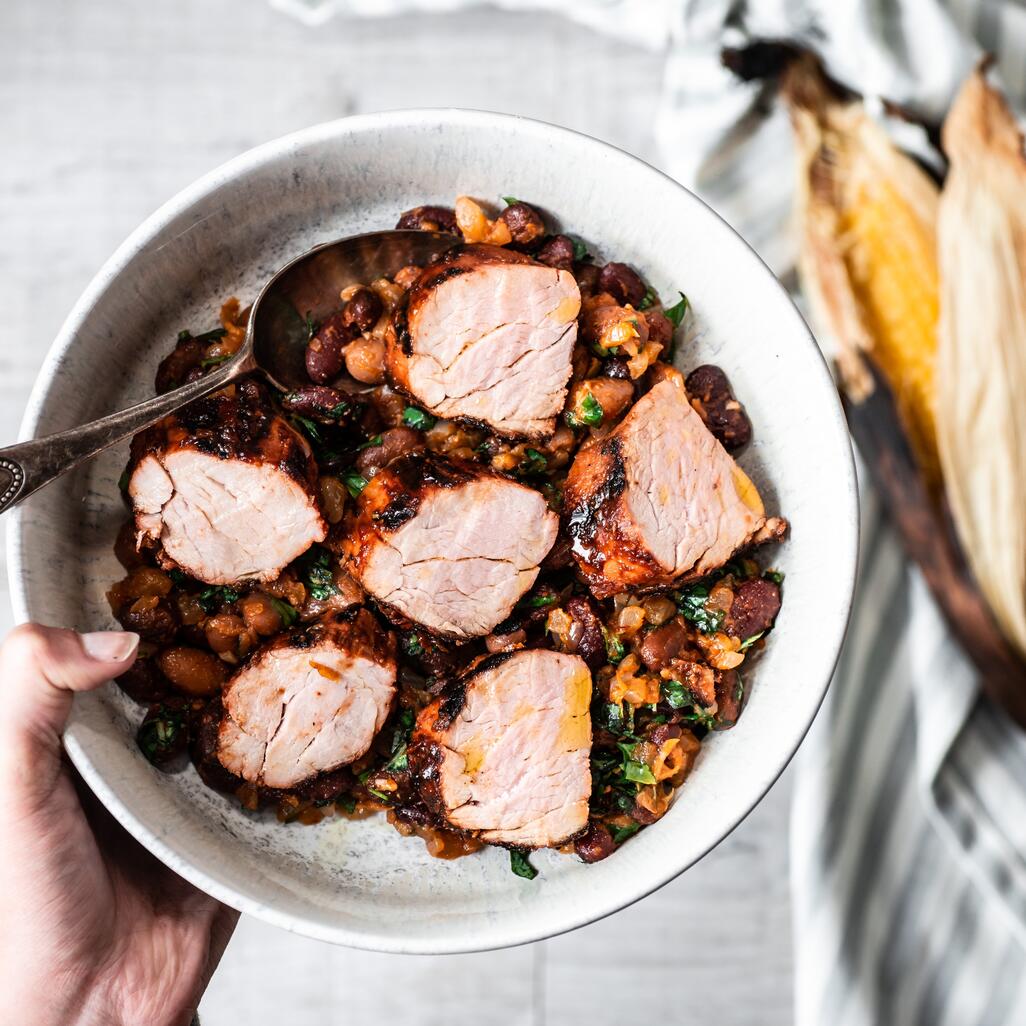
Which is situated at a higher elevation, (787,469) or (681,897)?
(787,469)

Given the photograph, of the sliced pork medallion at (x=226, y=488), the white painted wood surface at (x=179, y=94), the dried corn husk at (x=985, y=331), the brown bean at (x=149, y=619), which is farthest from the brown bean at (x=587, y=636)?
the dried corn husk at (x=985, y=331)

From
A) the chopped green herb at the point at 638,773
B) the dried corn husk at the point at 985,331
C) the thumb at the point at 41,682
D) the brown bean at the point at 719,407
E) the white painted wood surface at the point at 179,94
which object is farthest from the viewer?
the white painted wood surface at the point at 179,94

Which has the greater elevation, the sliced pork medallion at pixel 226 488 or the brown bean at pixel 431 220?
the brown bean at pixel 431 220

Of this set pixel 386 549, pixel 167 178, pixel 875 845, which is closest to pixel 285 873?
pixel 386 549

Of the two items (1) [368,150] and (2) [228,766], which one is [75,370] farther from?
(2) [228,766]

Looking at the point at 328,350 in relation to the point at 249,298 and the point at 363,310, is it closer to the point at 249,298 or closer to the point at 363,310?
the point at 363,310

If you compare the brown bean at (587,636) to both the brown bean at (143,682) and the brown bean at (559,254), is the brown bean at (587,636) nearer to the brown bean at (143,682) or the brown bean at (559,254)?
the brown bean at (559,254)
